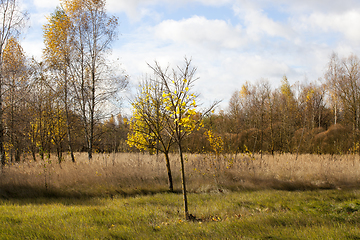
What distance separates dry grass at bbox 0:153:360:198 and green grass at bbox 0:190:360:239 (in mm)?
1121

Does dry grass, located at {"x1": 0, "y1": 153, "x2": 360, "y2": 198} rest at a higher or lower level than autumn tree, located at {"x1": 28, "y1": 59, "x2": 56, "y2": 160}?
lower

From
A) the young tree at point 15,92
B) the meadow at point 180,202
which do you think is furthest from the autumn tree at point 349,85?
the young tree at point 15,92

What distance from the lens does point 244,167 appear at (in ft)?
34.7

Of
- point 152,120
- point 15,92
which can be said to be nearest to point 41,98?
point 15,92

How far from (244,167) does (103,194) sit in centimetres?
621

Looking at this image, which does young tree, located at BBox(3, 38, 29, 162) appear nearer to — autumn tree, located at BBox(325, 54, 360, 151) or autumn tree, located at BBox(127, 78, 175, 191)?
autumn tree, located at BBox(127, 78, 175, 191)

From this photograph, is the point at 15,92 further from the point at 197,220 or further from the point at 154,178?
the point at 197,220

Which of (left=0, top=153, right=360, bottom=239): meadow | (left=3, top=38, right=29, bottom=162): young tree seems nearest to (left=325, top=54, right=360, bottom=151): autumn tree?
(left=0, top=153, right=360, bottom=239): meadow

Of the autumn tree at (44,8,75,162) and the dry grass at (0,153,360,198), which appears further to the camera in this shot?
the autumn tree at (44,8,75,162)

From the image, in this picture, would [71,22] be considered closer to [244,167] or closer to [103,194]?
[103,194]

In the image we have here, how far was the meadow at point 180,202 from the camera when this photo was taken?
14.4 feet

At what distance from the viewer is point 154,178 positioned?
32.4ft

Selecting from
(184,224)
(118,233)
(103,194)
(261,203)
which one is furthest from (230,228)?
(103,194)

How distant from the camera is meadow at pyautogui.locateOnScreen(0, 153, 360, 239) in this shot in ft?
14.4
